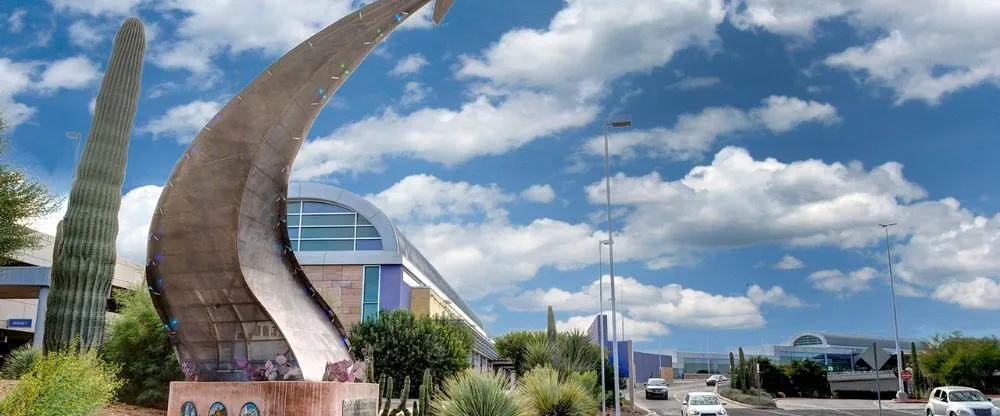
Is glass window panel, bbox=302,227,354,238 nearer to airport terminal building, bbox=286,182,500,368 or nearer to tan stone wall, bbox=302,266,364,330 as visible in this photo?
airport terminal building, bbox=286,182,500,368

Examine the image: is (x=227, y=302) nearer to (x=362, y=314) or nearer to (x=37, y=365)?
(x=37, y=365)

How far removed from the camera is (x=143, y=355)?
26453mm

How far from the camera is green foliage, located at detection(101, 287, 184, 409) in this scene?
25.5 metres

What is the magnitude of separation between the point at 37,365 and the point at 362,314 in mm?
25945

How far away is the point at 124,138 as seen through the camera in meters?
18.8

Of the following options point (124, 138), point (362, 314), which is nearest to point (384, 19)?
point (124, 138)

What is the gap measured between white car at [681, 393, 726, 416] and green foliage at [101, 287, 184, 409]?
17.5 meters

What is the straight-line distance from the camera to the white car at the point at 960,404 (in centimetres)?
2859

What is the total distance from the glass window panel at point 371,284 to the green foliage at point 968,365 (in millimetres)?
44076

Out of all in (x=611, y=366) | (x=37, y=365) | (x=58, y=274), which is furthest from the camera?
(x=611, y=366)

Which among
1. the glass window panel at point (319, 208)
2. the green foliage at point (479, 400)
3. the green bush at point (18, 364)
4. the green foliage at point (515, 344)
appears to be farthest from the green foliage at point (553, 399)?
the green foliage at point (515, 344)

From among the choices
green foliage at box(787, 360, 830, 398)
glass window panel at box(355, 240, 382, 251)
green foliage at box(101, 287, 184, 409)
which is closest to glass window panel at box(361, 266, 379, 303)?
glass window panel at box(355, 240, 382, 251)

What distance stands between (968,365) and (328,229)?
4698cm

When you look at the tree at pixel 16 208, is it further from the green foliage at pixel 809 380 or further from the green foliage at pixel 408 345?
the green foliage at pixel 809 380
